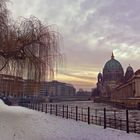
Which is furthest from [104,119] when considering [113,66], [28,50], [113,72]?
[113,66]

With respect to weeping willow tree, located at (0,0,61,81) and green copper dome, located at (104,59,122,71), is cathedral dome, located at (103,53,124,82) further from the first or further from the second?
weeping willow tree, located at (0,0,61,81)

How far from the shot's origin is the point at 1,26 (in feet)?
58.1

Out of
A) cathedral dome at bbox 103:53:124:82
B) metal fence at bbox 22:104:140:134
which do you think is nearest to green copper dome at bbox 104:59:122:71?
cathedral dome at bbox 103:53:124:82

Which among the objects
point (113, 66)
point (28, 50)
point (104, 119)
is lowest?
point (104, 119)

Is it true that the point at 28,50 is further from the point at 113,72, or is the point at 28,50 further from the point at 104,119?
the point at 113,72

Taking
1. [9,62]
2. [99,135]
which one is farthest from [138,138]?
[9,62]

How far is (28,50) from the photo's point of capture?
749 inches

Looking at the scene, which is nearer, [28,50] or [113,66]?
[28,50]

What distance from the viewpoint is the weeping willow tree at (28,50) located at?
18.3m

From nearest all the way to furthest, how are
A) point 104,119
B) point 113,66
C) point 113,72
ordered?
point 104,119 < point 113,72 < point 113,66

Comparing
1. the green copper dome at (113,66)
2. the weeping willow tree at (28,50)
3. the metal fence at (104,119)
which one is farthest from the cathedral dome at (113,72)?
the weeping willow tree at (28,50)

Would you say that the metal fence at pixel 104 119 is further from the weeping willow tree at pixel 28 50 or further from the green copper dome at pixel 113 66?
the green copper dome at pixel 113 66

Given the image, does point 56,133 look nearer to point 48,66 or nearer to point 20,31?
point 48,66

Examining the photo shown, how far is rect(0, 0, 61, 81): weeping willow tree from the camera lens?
18.3 m
